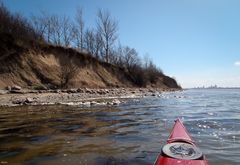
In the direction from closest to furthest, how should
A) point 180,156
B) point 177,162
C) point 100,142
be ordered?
point 177,162 < point 180,156 < point 100,142

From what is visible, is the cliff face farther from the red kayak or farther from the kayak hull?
the kayak hull

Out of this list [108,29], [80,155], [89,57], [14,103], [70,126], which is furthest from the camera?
[108,29]

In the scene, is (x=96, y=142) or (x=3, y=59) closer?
(x=96, y=142)

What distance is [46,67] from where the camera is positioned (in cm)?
2977

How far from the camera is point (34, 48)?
30.2m

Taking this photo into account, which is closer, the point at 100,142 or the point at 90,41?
the point at 100,142

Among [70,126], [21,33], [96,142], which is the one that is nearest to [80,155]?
[96,142]

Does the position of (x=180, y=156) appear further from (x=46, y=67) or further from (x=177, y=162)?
(x=46, y=67)

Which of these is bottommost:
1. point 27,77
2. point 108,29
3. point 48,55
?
point 27,77

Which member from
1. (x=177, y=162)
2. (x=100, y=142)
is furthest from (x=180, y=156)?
(x=100, y=142)

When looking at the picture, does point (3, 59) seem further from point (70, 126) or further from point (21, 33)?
point (70, 126)

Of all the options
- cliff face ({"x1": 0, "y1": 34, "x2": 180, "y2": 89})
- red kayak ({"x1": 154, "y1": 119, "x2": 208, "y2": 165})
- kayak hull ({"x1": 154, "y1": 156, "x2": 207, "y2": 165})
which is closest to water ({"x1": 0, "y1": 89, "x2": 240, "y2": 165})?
red kayak ({"x1": 154, "y1": 119, "x2": 208, "y2": 165})

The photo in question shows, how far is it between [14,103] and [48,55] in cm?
1638

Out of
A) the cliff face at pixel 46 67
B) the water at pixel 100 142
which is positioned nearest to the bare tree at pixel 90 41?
the cliff face at pixel 46 67
